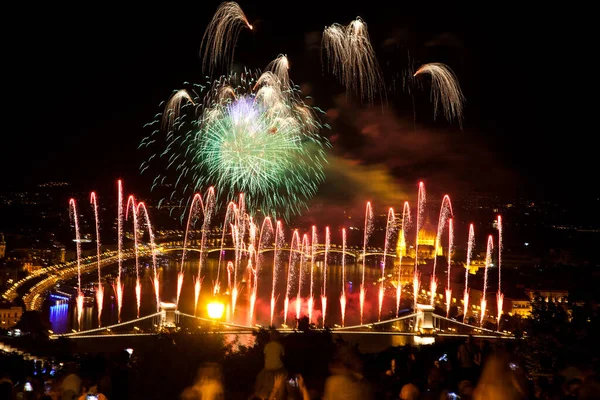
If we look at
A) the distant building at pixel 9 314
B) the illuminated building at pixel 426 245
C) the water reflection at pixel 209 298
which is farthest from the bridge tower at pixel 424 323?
the illuminated building at pixel 426 245

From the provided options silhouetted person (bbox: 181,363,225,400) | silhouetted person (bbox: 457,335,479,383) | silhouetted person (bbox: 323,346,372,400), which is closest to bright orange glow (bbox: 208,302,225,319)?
silhouetted person (bbox: 457,335,479,383)

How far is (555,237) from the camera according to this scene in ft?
116

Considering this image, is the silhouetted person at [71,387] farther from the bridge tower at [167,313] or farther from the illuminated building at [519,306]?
the illuminated building at [519,306]

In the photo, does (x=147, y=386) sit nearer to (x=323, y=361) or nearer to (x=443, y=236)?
(x=323, y=361)

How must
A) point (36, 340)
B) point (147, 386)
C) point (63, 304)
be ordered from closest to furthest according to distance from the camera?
point (147, 386), point (36, 340), point (63, 304)

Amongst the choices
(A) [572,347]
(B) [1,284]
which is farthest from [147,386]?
(B) [1,284]

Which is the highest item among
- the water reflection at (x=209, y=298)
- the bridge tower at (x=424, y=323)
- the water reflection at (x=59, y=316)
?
the bridge tower at (x=424, y=323)

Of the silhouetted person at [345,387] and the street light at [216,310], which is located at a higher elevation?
the silhouetted person at [345,387]

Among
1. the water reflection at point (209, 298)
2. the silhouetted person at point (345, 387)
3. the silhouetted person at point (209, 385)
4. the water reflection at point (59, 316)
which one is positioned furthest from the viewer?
the water reflection at point (209, 298)

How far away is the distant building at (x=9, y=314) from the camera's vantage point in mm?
17609

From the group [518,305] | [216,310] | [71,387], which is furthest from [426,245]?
[71,387]

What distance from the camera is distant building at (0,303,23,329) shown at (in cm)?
1761

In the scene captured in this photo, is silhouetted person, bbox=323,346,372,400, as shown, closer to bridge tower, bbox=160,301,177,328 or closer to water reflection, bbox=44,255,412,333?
bridge tower, bbox=160,301,177,328

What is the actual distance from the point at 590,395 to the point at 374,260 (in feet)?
119
